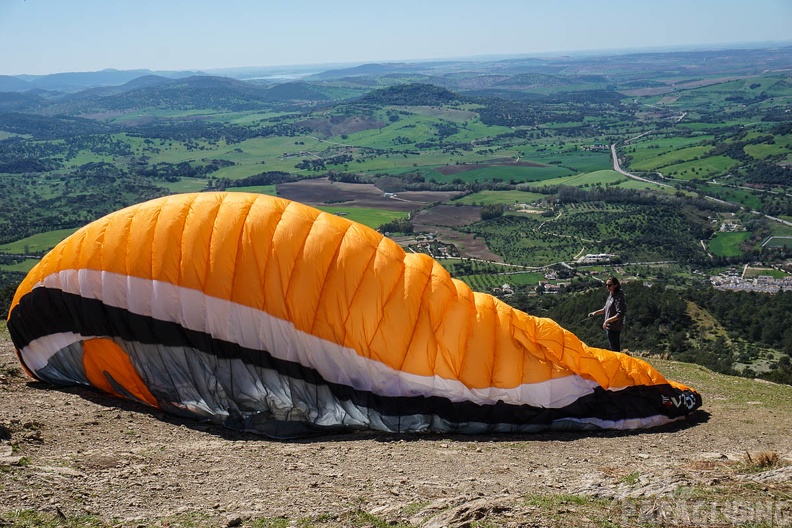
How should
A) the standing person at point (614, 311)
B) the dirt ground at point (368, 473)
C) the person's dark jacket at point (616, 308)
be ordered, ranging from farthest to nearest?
the person's dark jacket at point (616, 308) < the standing person at point (614, 311) < the dirt ground at point (368, 473)

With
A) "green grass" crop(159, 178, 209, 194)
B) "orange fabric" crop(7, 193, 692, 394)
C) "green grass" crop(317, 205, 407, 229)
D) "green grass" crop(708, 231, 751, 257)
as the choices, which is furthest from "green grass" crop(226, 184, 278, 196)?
"orange fabric" crop(7, 193, 692, 394)

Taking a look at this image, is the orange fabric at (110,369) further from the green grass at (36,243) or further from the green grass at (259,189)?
the green grass at (259,189)

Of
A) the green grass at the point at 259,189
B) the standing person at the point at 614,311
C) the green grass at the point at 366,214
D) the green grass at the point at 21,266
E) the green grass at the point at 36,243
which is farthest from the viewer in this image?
the green grass at the point at 259,189

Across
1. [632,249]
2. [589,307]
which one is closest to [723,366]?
[589,307]

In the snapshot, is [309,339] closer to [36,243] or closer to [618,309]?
[618,309]

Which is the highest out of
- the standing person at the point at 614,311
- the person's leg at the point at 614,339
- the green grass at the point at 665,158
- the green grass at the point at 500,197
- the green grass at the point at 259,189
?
the standing person at the point at 614,311

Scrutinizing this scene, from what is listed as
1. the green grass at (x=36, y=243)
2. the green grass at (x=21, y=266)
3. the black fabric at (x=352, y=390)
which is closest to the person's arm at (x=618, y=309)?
the black fabric at (x=352, y=390)

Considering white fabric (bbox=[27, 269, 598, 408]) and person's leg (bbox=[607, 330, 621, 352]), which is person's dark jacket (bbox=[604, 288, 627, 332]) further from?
white fabric (bbox=[27, 269, 598, 408])

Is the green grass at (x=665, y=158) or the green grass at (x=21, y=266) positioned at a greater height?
the green grass at (x=665, y=158)
